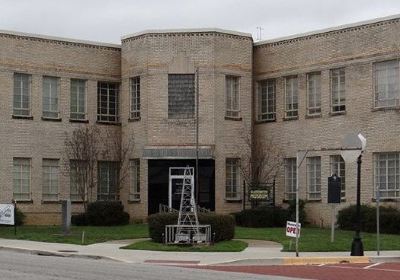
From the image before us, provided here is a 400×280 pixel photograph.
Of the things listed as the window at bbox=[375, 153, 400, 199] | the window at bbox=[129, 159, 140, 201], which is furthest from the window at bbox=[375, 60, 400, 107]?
the window at bbox=[129, 159, 140, 201]

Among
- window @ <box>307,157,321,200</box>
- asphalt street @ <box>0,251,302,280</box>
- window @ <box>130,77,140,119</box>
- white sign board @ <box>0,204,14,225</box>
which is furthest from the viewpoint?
window @ <box>130,77,140,119</box>

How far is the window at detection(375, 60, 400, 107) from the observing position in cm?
3678

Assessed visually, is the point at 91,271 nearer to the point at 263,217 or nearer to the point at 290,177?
the point at 263,217

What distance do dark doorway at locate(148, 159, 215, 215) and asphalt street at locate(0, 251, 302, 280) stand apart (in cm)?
1768

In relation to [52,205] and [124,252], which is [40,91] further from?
[124,252]

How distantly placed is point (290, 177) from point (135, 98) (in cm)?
880

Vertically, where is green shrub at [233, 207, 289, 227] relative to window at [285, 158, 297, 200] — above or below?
below

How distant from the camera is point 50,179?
42438 millimetres

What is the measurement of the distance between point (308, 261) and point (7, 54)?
74.2 feet

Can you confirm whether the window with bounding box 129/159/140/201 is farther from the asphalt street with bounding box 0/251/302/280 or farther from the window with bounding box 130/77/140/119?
the asphalt street with bounding box 0/251/302/280

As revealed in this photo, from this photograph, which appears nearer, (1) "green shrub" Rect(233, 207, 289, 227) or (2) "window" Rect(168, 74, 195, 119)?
(1) "green shrub" Rect(233, 207, 289, 227)

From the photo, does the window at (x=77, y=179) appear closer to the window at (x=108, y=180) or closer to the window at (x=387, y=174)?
the window at (x=108, y=180)

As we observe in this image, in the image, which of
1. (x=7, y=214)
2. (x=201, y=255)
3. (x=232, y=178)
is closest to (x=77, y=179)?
(x=232, y=178)

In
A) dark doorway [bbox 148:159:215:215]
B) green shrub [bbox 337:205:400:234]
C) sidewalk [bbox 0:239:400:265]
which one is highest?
dark doorway [bbox 148:159:215:215]
